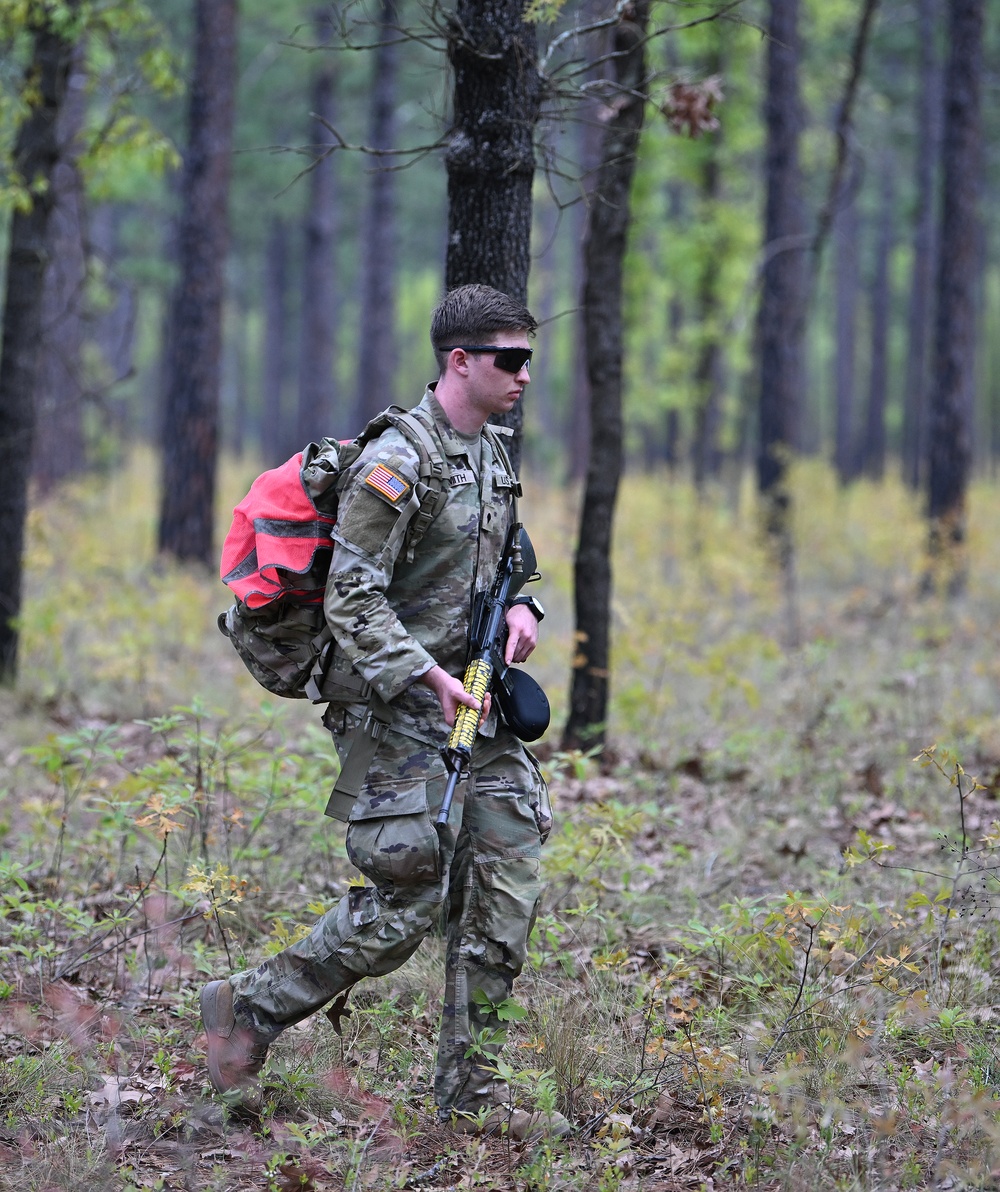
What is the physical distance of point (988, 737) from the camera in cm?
685

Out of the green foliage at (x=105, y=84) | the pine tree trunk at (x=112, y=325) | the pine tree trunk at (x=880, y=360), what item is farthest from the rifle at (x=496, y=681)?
the pine tree trunk at (x=880, y=360)

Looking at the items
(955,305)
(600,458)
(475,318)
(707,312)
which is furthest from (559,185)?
(707,312)

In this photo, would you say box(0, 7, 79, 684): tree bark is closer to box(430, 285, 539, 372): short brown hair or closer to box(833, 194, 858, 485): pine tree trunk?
box(430, 285, 539, 372): short brown hair

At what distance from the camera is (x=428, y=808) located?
328cm

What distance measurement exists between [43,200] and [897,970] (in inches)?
280

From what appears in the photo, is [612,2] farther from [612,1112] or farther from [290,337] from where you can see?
[290,337]

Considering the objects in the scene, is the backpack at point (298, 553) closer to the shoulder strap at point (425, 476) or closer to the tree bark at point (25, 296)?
the shoulder strap at point (425, 476)

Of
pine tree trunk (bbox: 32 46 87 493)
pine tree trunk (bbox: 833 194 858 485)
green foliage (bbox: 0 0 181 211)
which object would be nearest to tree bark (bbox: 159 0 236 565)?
pine tree trunk (bbox: 32 46 87 493)

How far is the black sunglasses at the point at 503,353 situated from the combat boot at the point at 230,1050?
2062mm

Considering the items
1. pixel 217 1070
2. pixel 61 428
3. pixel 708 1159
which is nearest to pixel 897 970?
pixel 708 1159

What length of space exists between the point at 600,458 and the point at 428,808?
376 centimetres

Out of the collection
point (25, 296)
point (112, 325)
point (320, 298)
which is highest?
point (112, 325)

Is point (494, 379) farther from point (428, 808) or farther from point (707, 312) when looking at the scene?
point (707, 312)

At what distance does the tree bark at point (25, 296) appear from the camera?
304 inches
